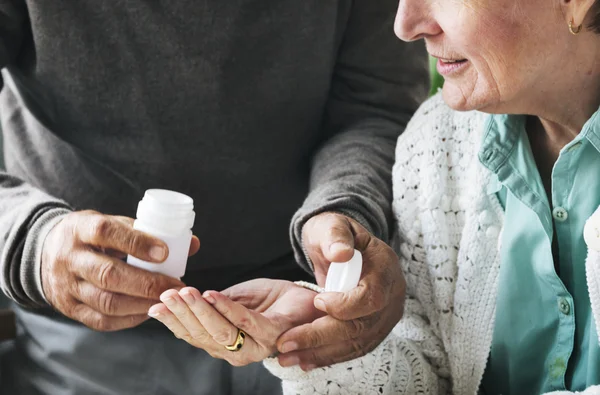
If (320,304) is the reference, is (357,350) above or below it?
below

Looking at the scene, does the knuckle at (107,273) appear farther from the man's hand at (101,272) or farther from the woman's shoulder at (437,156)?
the woman's shoulder at (437,156)

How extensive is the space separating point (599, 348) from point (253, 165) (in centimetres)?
77

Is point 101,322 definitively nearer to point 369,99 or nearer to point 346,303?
point 346,303

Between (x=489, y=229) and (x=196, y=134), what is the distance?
2.05 ft

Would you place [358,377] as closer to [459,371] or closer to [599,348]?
[459,371]

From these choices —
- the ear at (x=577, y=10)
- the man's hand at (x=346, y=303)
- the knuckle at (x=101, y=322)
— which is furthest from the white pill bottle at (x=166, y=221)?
the ear at (x=577, y=10)

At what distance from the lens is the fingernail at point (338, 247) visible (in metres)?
1.15

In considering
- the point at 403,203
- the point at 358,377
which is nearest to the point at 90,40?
the point at 403,203

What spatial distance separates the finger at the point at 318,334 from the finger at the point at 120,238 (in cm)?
21

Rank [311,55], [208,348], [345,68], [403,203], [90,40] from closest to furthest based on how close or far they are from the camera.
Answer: [208,348], [403,203], [90,40], [311,55], [345,68]

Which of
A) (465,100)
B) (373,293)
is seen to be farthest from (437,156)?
(373,293)

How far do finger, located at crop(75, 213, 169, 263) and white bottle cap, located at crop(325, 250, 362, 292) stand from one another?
9.7 inches

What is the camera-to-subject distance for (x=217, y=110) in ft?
5.18

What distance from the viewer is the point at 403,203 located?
1.40 metres
